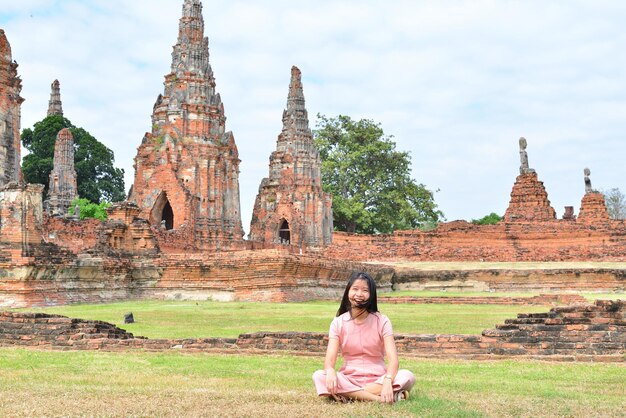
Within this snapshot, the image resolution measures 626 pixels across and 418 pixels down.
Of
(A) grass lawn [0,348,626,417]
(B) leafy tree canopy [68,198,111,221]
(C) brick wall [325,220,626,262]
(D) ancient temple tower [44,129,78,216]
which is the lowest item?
(A) grass lawn [0,348,626,417]

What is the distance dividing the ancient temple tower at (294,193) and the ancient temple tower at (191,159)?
6.33 meters

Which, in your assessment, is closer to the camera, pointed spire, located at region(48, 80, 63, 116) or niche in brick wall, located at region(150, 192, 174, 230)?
niche in brick wall, located at region(150, 192, 174, 230)

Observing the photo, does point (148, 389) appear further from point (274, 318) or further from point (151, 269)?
point (151, 269)

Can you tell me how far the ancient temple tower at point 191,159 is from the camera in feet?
114

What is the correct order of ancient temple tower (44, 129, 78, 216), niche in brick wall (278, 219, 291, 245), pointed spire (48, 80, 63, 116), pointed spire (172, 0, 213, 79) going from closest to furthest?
pointed spire (172, 0, 213, 79) → niche in brick wall (278, 219, 291, 245) → ancient temple tower (44, 129, 78, 216) → pointed spire (48, 80, 63, 116)

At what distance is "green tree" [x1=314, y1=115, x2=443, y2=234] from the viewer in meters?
52.3

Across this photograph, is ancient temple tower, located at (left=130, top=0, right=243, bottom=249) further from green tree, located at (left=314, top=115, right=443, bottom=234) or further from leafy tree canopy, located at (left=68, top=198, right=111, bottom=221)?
green tree, located at (left=314, top=115, right=443, bottom=234)

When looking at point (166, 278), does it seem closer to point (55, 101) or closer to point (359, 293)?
point (359, 293)

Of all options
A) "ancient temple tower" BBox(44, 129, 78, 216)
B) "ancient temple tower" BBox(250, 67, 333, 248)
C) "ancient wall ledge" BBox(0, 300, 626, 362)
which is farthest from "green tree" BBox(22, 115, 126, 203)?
"ancient wall ledge" BBox(0, 300, 626, 362)

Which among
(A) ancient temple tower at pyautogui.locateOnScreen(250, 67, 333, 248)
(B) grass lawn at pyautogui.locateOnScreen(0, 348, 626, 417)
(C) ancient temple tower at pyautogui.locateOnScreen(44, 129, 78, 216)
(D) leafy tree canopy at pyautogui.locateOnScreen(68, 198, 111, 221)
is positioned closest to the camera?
(B) grass lawn at pyautogui.locateOnScreen(0, 348, 626, 417)

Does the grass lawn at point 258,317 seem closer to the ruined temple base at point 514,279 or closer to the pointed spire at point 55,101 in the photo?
the ruined temple base at point 514,279

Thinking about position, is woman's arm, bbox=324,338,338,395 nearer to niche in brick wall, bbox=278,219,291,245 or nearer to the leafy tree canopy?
niche in brick wall, bbox=278,219,291,245

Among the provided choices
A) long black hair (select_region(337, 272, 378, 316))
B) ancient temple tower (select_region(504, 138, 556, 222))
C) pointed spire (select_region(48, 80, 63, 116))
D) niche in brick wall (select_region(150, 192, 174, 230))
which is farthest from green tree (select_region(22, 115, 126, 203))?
long black hair (select_region(337, 272, 378, 316))

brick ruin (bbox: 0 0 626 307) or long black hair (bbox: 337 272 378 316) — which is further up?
brick ruin (bbox: 0 0 626 307)
